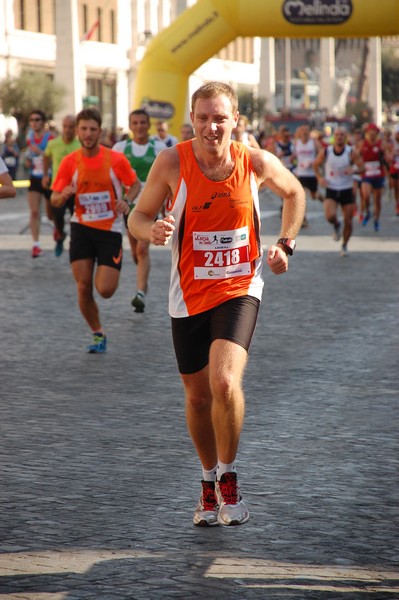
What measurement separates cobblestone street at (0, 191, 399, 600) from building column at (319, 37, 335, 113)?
306ft

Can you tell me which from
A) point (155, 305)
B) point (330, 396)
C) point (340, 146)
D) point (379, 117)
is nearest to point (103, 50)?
point (379, 117)

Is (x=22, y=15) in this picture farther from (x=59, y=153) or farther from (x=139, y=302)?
(x=139, y=302)

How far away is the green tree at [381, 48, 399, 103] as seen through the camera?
115188 millimetres

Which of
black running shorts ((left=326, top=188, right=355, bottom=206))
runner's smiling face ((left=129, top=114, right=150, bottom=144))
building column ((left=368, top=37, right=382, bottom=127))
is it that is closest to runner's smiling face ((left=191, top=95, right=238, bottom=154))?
runner's smiling face ((left=129, top=114, right=150, bottom=144))

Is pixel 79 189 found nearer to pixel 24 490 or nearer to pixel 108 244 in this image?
pixel 108 244

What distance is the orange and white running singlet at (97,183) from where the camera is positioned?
409 inches

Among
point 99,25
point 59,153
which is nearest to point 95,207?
point 59,153

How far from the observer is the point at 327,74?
104688mm

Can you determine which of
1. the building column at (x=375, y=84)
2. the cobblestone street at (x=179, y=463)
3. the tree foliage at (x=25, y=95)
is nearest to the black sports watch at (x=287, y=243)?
the cobblestone street at (x=179, y=463)

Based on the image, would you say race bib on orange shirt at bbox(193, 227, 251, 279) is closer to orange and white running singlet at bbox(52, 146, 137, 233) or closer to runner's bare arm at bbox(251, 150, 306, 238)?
runner's bare arm at bbox(251, 150, 306, 238)

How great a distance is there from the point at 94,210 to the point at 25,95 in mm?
42949

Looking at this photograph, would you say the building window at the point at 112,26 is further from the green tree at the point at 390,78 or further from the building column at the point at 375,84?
the green tree at the point at 390,78

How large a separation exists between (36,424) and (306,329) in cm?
432

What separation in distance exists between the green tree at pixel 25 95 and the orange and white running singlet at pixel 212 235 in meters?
45.7
